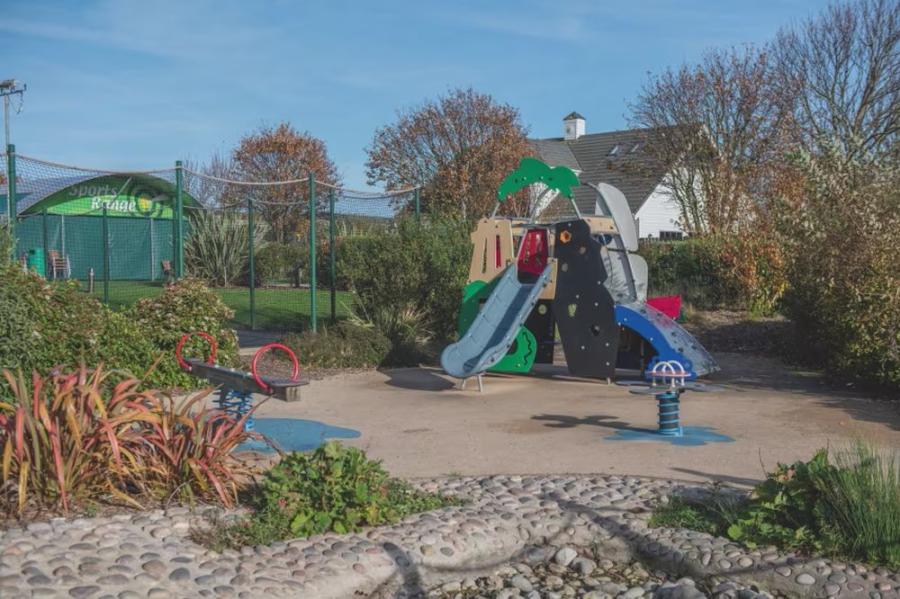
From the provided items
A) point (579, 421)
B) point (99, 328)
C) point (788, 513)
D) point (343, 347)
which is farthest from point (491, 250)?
point (788, 513)

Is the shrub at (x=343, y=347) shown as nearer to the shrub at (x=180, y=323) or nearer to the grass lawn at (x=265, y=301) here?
the shrub at (x=180, y=323)

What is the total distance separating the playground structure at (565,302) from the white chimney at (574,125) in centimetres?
2804

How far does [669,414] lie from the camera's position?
7.56 m

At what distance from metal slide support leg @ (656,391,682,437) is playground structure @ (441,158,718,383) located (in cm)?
182

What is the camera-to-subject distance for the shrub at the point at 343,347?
11406 millimetres

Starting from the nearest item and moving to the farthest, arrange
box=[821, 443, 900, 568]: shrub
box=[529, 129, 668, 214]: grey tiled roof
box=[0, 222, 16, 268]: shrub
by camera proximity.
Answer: box=[821, 443, 900, 568]: shrub < box=[0, 222, 16, 268]: shrub < box=[529, 129, 668, 214]: grey tiled roof

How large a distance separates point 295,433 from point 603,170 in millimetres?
28947

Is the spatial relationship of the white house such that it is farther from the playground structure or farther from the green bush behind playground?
the green bush behind playground

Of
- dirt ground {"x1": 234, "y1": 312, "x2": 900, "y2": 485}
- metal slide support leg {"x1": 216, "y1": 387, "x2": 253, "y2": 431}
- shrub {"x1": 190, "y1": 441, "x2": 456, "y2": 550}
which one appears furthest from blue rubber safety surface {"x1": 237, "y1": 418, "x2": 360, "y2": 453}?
shrub {"x1": 190, "y1": 441, "x2": 456, "y2": 550}

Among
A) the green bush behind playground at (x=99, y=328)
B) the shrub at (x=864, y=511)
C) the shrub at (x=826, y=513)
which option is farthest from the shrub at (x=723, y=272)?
the shrub at (x=864, y=511)

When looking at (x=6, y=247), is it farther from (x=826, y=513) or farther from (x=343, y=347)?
(x=826, y=513)

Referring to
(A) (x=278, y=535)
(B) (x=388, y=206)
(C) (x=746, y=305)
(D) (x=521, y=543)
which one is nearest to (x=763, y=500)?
(D) (x=521, y=543)

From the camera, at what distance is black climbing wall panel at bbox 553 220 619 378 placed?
10188 mm

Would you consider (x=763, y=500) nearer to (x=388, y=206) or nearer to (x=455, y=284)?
(x=455, y=284)
